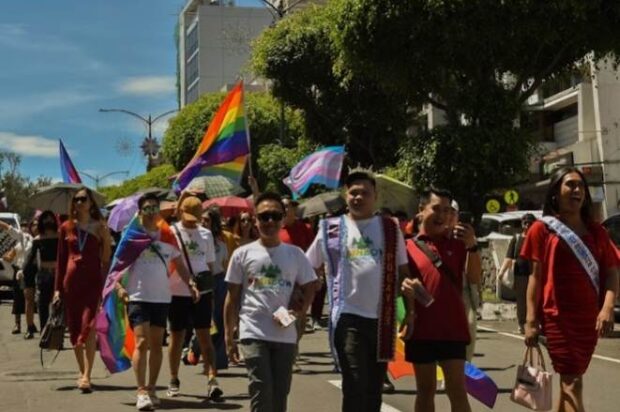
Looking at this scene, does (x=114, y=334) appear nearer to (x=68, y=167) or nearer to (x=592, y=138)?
(x=68, y=167)

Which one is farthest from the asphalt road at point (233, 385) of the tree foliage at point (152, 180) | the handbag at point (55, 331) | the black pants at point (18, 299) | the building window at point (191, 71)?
the building window at point (191, 71)

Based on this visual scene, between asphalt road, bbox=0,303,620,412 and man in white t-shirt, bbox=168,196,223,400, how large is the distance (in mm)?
320

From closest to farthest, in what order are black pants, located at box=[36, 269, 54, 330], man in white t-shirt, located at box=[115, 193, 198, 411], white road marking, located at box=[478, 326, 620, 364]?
1. man in white t-shirt, located at box=[115, 193, 198, 411]
2. white road marking, located at box=[478, 326, 620, 364]
3. black pants, located at box=[36, 269, 54, 330]

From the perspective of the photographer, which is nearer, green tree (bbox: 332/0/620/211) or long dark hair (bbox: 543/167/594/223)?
long dark hair (bbox: 543/167/594/223)

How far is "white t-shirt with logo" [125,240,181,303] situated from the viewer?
27.1ft

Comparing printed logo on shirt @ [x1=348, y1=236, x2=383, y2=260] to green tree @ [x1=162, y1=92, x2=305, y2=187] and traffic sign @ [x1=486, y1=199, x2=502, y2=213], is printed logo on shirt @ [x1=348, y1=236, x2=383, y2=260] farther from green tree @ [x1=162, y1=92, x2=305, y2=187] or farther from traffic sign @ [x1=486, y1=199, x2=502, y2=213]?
green tree @ [x1=162, y1=92, x2=305, y2=187]

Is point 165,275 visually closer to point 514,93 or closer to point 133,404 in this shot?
point 133,404

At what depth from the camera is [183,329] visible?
8.89 metres

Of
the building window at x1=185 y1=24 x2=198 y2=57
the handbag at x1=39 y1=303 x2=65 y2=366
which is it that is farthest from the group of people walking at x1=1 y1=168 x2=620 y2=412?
the building window at x1=185 y1=24 x2=198 y2=57

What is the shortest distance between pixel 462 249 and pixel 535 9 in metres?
13.0

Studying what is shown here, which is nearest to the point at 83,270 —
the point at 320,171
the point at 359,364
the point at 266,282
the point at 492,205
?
the point at 266,282

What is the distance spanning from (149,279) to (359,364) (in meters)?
2.98

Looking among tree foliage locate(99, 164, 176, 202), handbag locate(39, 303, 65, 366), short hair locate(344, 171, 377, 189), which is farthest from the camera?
tree foliage locate(99, 164, 176, 202)

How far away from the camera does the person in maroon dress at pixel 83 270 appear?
9125 mm
